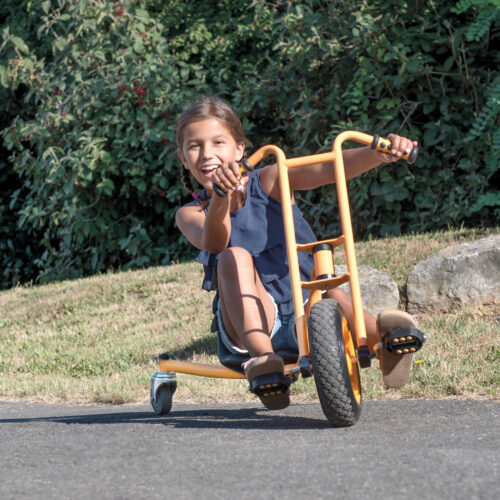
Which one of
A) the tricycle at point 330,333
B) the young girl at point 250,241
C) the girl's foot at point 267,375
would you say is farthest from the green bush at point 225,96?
the girl's foot at point 267,375

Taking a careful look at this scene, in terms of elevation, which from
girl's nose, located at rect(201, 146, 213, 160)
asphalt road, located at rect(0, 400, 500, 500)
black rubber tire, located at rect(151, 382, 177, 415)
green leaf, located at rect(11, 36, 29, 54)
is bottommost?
asphalt road, located at rect(0, 400, 500, 500)

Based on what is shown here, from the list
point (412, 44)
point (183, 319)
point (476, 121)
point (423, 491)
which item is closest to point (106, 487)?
point (423, 491)

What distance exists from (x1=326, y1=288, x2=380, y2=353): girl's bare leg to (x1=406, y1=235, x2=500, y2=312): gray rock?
8.10 ft

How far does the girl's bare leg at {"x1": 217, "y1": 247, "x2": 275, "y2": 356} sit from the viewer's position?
329 cm

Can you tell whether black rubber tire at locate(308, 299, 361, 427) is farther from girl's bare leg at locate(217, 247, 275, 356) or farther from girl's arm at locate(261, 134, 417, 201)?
girl's arm at locate(261, 134, 417, 201)

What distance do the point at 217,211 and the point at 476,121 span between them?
4635mm

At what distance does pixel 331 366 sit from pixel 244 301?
22.3 inches

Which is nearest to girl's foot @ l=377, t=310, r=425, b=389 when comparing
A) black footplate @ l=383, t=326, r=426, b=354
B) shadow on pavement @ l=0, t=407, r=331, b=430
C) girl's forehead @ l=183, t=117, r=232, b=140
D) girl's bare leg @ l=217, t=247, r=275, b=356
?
black footplate @ l=383, t=326, r=426, b=354

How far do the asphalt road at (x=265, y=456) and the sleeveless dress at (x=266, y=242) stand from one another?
0.54 meters

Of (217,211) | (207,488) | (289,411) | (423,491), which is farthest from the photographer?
(289,411)

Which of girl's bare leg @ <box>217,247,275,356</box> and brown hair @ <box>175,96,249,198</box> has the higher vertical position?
brown hair @ <box>175,96,249,198</box>

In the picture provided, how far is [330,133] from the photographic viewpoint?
812cm

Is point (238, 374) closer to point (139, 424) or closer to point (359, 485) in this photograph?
point (139, 424)

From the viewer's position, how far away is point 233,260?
3373 mm
